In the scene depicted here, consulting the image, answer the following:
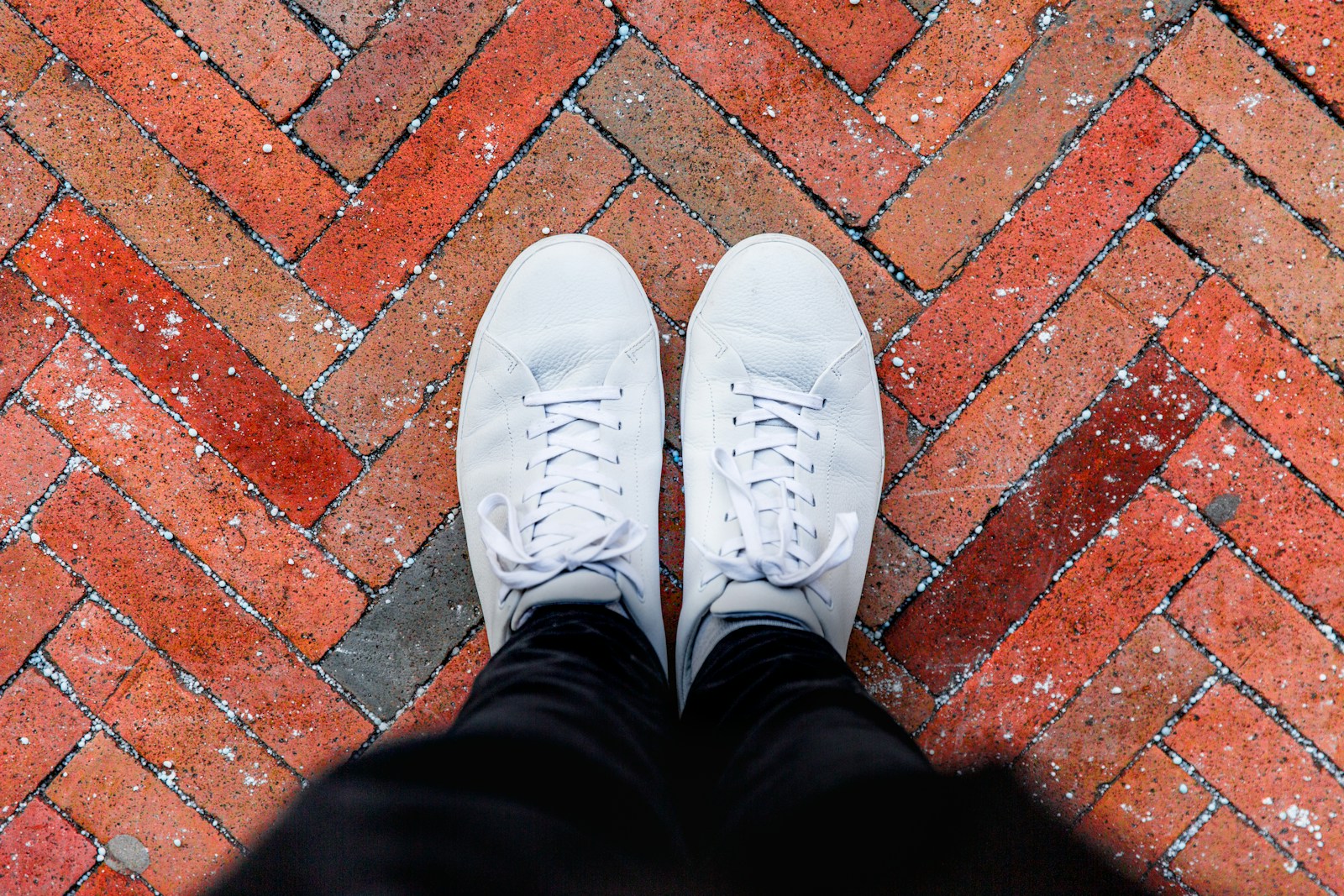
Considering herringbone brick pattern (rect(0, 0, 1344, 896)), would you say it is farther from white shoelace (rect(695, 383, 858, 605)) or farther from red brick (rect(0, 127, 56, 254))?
white shoelace (rect(695, 383, 858, 605))

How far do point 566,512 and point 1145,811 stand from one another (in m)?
1.21

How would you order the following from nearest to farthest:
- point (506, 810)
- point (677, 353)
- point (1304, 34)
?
point (506, 810)
point (1304, 34)
point (677, 353)

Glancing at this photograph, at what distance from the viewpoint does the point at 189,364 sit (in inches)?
61.1

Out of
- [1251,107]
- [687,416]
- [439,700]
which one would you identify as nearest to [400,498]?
[439,700]

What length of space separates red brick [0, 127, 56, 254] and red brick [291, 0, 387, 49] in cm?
61

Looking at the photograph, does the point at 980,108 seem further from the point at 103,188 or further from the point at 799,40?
the point at 103,188

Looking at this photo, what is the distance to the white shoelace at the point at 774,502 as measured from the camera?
141 centimetres

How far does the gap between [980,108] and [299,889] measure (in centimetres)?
159

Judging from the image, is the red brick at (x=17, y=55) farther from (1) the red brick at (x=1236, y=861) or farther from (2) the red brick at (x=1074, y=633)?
(1) the red brick at (x=1236, y=861)

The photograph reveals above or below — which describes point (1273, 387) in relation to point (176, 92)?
above

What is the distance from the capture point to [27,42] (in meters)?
1.54

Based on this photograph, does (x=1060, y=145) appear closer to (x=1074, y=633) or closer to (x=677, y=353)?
(x=677, y=353)

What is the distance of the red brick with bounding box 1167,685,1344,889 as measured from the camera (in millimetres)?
1481

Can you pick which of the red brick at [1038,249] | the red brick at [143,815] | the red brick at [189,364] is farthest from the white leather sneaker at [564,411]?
the red brick at [143,815]
